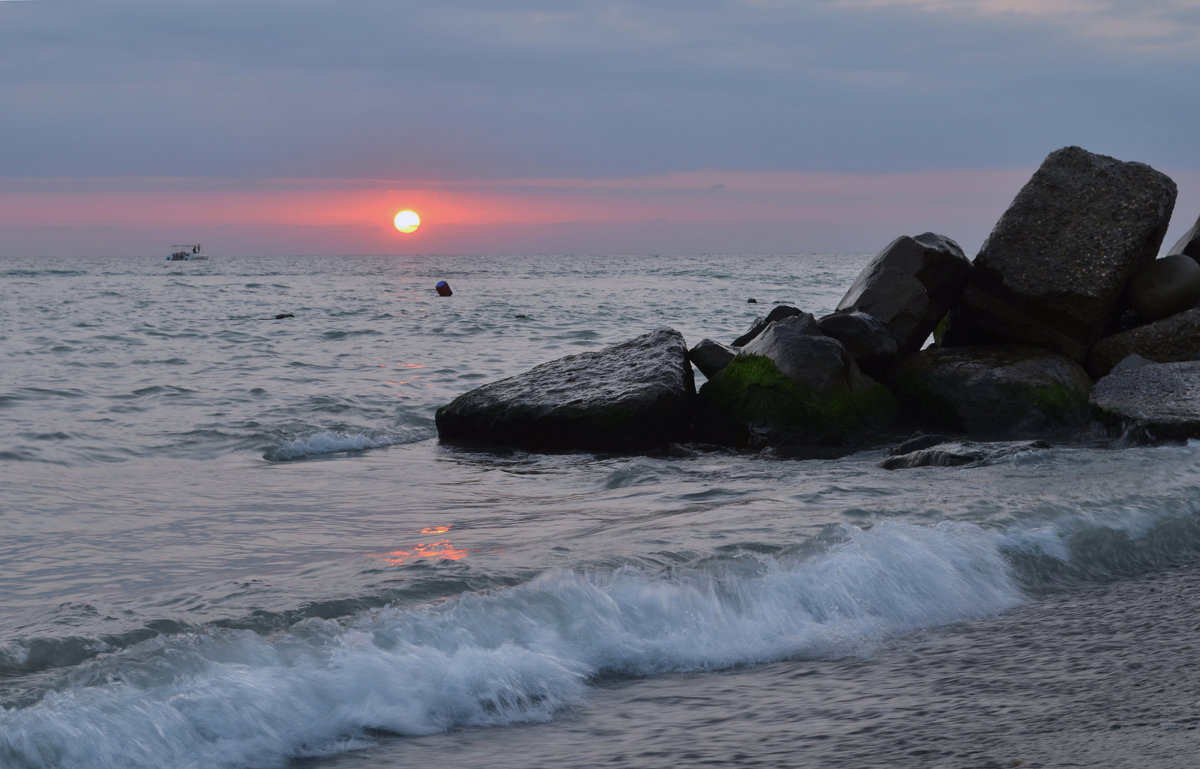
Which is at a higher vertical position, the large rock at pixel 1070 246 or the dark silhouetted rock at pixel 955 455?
the large rock at pixel 1070 246

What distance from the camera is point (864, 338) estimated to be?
10305mm

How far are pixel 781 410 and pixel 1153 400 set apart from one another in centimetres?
312

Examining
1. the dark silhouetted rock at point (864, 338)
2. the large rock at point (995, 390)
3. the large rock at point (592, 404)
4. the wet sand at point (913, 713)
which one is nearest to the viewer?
the wet sand at point (913, 713)

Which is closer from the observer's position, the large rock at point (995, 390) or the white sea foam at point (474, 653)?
the white sea foam at point (474, 653)

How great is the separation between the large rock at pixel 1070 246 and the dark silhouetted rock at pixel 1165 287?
0.24m

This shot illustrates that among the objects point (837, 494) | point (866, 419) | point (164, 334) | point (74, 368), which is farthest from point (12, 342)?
point (837, 494)

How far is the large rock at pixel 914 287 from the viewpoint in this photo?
1079cm

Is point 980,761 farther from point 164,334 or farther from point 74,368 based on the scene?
point 164,334

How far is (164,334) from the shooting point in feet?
69.7

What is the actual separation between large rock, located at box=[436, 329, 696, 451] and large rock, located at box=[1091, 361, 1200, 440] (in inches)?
146

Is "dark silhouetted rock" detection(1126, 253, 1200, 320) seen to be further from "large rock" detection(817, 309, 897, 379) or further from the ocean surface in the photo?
the ocean surface

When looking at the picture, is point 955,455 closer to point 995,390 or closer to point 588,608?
point 995,390

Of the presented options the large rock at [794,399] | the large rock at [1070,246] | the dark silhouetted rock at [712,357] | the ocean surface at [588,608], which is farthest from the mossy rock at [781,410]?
the large rock at [1070,246]

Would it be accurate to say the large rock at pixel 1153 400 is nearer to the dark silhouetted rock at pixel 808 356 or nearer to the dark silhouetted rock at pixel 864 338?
the dark silhouetted rock at pixel 864 338
